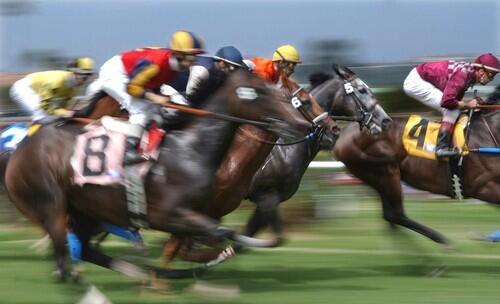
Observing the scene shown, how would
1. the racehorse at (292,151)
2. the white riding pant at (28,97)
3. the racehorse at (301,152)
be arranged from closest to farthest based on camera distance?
1. the racehorse at (292,151)
2. the white riding pant at (28,97)
3. the racehorse at (301,152)

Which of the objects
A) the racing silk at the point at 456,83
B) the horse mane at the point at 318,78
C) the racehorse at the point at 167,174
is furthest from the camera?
the horse mane at the point at 318,78

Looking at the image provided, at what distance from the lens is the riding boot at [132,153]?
6.95 metres

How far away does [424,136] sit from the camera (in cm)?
929

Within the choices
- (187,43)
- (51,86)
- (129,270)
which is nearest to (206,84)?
(187,43)

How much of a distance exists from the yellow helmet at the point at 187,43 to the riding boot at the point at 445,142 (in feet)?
9.43

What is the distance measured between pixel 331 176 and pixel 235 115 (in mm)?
4847

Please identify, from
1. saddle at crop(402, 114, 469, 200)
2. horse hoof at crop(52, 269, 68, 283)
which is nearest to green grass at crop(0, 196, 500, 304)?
horse hoof at crop(52, 269, 68, 283)

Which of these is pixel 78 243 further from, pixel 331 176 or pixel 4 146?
pixel 331 176

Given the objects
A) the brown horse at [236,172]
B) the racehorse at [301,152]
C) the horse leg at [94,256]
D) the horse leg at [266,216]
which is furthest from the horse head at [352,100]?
the horse leg at [94,256]

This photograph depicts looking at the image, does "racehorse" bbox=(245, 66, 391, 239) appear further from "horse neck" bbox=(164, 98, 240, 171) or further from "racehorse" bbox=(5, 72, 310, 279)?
"horse neck" bbox=(164, 98, 240, 171)

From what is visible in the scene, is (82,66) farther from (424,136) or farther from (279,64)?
(424,136)

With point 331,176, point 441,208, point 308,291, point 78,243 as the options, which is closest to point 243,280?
point 308,291

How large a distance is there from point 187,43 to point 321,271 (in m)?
2.76

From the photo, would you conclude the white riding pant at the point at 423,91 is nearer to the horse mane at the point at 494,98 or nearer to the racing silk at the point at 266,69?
the horse mane at the point at 494,98
